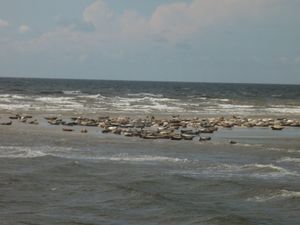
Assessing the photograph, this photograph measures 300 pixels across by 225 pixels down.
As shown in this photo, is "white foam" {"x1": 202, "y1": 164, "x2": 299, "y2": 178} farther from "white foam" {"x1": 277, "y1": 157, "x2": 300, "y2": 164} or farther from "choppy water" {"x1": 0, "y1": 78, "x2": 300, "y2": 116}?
"choppy water" {"x1": 0, "y1": 78, "x2": 300, "y2": 116}

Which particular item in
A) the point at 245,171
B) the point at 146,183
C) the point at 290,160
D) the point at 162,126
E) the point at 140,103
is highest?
the point at 140,103

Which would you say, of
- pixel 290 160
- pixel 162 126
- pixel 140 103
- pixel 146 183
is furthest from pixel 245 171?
pixel 140 103

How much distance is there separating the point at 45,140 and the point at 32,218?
16.0 metres

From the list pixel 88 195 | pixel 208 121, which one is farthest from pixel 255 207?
pixel 208 121

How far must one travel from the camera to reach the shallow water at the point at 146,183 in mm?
14352

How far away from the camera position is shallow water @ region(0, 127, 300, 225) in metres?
14.4

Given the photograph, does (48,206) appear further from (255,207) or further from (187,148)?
(187,148)

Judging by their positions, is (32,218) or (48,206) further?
(48,206)

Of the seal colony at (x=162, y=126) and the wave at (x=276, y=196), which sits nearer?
the wave at (x=276, y=196)

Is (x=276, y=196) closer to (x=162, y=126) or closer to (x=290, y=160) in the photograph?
(x=290, y=160)

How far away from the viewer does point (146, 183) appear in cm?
1833

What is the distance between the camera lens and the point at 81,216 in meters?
14.0

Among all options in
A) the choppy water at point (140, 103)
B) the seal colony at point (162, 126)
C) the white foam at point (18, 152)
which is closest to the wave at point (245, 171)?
the white foam at point (18, 152)

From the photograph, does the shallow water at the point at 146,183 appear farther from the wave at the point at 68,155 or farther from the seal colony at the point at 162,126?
the seal colony at the point at 162,126
